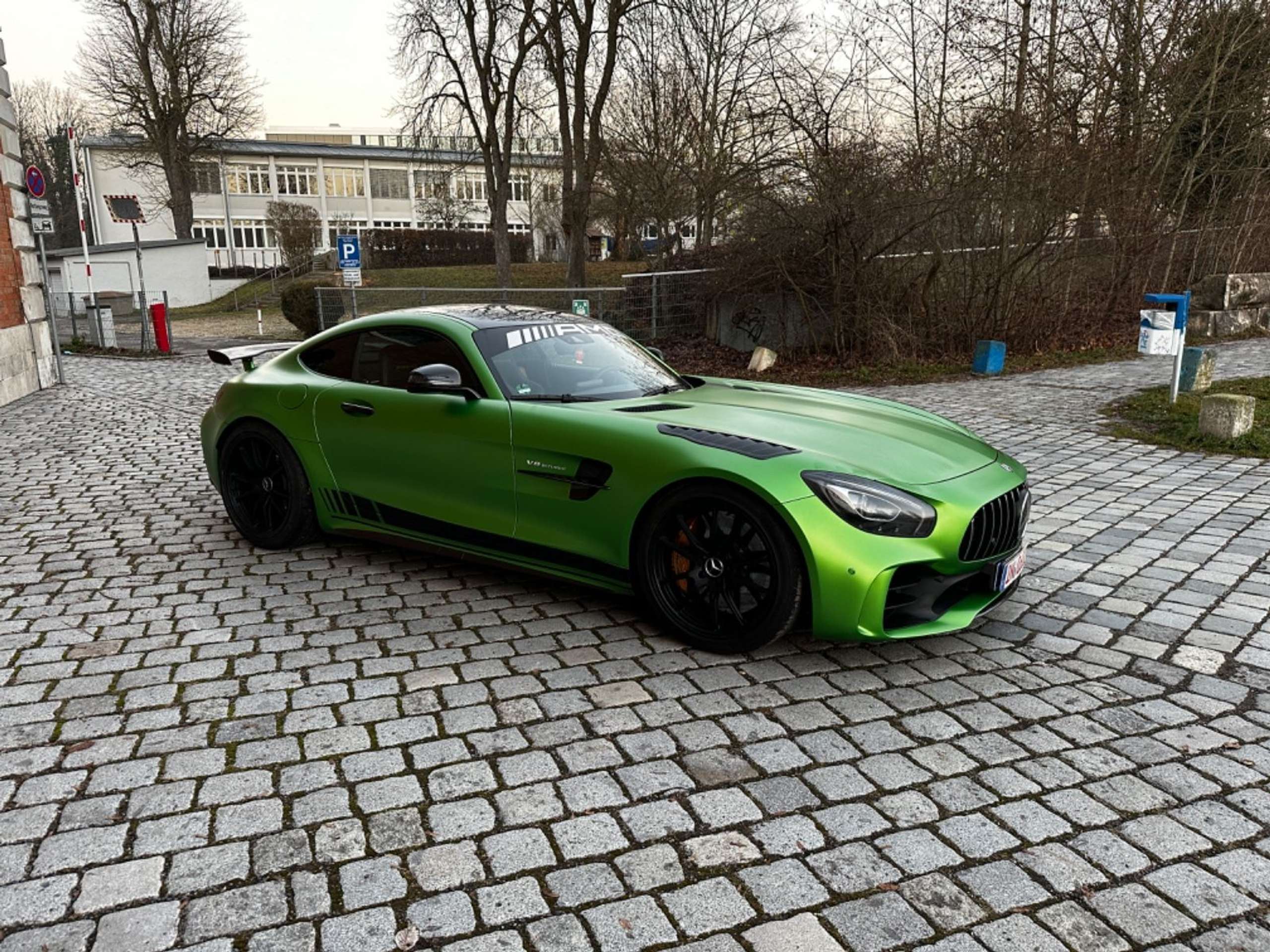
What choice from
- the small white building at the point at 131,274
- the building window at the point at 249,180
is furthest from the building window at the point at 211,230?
the small white building at the point at 131,274

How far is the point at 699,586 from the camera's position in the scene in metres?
3.84

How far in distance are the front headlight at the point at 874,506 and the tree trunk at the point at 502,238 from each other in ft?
83.4

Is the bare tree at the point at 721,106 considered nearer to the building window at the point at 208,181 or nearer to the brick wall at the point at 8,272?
the brick wall at the point at 8,272

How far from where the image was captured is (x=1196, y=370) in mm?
10508

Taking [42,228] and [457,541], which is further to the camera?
[42,228]

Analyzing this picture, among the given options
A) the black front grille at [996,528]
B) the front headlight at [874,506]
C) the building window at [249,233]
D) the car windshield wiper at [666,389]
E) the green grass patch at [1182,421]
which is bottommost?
the green grass patch at [1182,421]

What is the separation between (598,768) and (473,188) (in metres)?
67.6

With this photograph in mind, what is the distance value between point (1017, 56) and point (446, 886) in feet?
49.9

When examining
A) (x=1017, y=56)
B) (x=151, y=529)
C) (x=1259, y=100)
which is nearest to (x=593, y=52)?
(x=1017, y=56)

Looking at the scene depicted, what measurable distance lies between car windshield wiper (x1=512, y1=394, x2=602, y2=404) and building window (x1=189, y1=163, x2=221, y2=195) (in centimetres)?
5259

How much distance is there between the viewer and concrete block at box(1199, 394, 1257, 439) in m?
8.06

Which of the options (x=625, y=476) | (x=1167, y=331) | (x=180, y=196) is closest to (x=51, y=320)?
(x=625, y=476)

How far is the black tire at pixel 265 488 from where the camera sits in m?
5.16

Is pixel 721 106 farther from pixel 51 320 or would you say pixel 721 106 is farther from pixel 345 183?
pixel 345 183
